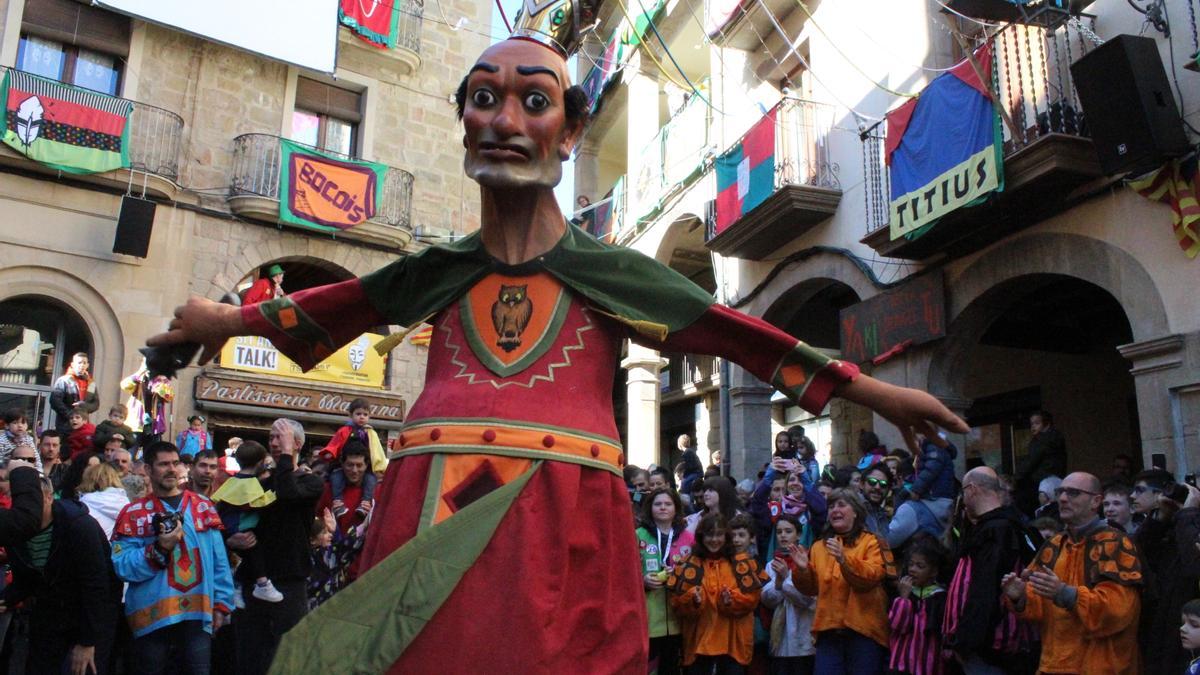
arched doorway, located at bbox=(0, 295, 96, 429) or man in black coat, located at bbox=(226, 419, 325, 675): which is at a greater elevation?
arched doorway, located at bbox=(0, 295, 96, 429)

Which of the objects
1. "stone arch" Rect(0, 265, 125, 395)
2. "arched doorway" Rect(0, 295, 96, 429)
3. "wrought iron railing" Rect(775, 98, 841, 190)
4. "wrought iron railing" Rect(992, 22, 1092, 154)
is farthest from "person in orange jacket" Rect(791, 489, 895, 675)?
"arched doorway" Rect(0, 295, 96, 429)

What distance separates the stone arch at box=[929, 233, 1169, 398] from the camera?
358 inches

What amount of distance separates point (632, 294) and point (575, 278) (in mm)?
158

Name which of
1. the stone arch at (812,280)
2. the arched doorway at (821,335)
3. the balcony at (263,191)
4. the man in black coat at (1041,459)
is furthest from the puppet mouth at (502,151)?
the balcony at (263,191)

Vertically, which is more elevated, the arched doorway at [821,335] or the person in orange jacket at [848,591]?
the arched doorway at [821,335]

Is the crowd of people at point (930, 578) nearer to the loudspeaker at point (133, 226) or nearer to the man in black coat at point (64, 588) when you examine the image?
the man in black coat at point (64, 588)

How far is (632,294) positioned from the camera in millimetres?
2852

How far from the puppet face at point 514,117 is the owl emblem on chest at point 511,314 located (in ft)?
0.92

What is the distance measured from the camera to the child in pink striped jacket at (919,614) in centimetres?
605

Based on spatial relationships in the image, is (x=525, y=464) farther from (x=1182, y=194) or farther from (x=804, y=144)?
(x=804, y=144)

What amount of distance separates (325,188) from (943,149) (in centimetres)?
1093

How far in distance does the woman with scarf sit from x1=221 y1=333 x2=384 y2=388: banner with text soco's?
32.8ft

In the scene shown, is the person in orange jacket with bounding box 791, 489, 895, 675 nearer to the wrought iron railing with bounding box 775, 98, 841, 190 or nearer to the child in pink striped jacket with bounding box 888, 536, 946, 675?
the child in pink striped jacket with bounding box 888, 536, 946, 675

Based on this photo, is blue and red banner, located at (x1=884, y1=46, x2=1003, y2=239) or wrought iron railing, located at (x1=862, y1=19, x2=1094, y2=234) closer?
wrought iron railing, located at (x1=862, y1=19, x2=1094, y2=234)
